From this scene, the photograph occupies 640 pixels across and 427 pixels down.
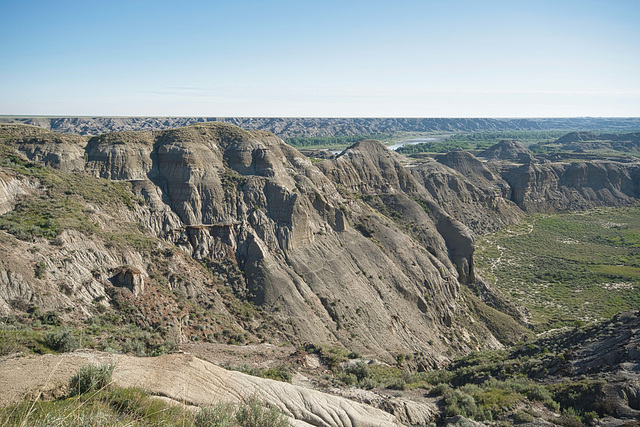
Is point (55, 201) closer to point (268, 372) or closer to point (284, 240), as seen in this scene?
point (284, 240)

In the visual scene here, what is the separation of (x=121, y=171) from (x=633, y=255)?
3115 inches

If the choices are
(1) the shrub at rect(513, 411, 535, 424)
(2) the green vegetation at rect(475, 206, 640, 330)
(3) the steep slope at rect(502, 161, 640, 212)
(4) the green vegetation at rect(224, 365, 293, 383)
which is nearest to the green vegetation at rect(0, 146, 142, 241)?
(4) the green vegetation at rect(224, 365, 293, 383)

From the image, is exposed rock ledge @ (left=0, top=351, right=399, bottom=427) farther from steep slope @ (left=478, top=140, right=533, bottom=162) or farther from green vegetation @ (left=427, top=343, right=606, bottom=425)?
steep slope @ (left=478, top=140, right=533, bottom=162)

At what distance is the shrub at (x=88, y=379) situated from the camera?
8.40 m

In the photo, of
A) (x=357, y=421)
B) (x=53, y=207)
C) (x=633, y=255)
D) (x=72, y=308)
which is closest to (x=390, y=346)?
(x=357, y=421)

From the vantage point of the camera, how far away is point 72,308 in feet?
63.5

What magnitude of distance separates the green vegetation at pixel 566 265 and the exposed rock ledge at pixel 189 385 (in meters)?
Result: 37.7

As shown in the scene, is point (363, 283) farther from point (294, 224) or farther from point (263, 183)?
point (263, 183)

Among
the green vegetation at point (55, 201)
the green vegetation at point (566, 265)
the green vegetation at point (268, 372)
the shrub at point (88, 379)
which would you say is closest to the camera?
the shrub at point (88, 379)

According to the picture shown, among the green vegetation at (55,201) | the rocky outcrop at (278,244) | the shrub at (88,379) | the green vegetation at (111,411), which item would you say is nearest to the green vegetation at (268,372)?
the green vegetation at (111,411)

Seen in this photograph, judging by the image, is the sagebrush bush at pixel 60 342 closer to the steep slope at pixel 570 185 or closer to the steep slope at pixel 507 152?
the steep slope at pixel 570 185

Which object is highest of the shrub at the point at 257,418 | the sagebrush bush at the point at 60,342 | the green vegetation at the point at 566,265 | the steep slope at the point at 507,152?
the steep slope at the point at 507,152

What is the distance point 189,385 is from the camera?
33.1 ft

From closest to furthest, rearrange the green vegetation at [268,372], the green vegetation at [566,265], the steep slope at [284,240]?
the green vegetation at [268,372]
the steep slope at [284,240]
the green vegetation at [566,265]
